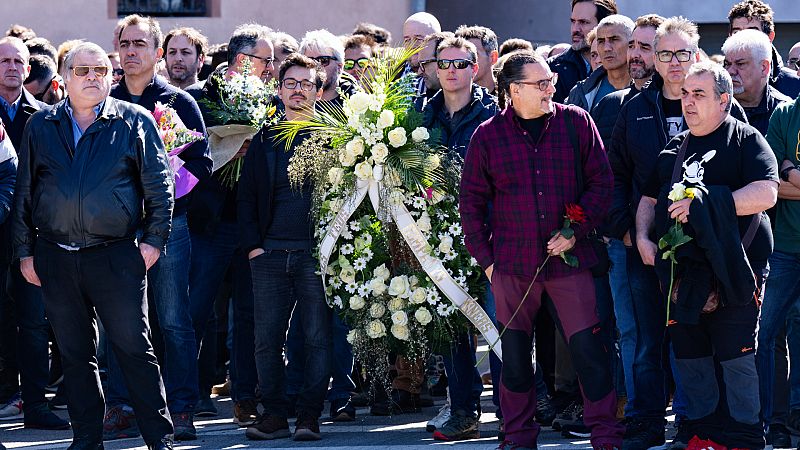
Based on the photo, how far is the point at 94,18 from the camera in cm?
1511

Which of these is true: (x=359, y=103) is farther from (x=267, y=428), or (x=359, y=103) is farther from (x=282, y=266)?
(x=267, y=428)

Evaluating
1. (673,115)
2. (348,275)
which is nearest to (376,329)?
(348,275)

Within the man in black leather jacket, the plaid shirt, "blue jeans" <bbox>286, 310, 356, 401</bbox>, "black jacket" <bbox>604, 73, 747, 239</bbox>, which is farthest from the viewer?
"blue jeans" <bbox>286, 310, 356, 401</bbox>

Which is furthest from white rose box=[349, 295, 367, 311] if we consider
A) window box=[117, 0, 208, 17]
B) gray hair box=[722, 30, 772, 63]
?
window box=[117, 0, 208, 17]

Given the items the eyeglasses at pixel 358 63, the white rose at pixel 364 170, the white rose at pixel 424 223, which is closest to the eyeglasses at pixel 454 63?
Result: the eyeglasses at pixel 358 63

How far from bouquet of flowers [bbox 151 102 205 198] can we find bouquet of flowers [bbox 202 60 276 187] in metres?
0.43

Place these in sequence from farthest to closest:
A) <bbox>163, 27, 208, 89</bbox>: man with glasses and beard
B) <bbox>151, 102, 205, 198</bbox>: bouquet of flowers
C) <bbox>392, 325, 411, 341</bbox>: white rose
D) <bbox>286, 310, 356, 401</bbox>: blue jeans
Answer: <bbox>163, 27, 208, 89</bbox>: man with glasses and beard → <bbox>286, 310, 356, 401</bbox>: blue jeans → <bbox>151, 102, 205, 198</bbox>: bouquet of flowers → <bbox>392, 325, 411, 341</bbox>: white rose

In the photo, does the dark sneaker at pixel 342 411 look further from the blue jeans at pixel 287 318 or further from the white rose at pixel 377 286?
the white rose at pixel 377 286

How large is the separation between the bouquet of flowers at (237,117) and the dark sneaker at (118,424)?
5.35 ft

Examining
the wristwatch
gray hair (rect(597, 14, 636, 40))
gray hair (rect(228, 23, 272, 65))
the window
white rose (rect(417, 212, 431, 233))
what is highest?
the window

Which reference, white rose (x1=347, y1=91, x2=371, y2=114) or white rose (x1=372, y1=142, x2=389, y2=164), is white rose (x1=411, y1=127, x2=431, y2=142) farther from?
white rose (x1=347, y1=91, x2=371, y2=114)

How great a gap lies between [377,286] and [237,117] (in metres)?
1.57

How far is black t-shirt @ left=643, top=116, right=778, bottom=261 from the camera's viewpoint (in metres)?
6.78

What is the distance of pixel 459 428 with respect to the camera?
775 cm
